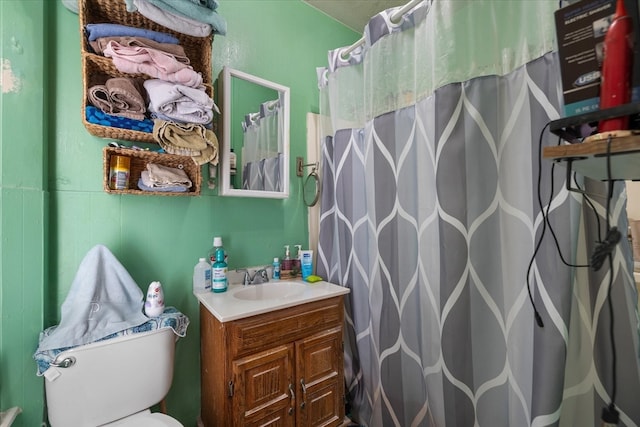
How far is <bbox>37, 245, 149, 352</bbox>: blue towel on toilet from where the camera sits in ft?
3.28

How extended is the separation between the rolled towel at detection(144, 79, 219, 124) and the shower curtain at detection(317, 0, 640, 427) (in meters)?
0.78

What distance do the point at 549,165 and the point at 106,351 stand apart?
1.63m

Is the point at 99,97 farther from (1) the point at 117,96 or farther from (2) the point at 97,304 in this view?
(2) the point at 97,304

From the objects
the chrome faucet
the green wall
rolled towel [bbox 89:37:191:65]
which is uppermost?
rolled towel [bbox 89:37:191:65]

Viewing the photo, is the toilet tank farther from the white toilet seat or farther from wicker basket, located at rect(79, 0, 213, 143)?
wicker basket, located at rect(79, 0, 213, 143)

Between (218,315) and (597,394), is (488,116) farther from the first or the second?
(218,315)

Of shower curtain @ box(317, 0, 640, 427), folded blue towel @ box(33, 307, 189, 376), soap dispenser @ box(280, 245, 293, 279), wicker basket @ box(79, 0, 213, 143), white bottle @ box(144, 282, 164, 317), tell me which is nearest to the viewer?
shower curtain @ box(317, 0, 640, 427)

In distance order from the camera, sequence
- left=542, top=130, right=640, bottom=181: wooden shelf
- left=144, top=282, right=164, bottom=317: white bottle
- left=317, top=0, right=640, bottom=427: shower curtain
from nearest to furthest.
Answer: left=542, top=130, right=640, bottom=181: wooden shelf, left=317, top=0, right=640, bottom=427: shower curtain, left=144, top=282, right=164, bottom=317: white bottle

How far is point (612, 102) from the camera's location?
1.73 feet

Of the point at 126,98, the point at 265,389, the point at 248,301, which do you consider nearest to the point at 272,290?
the point at 248,301

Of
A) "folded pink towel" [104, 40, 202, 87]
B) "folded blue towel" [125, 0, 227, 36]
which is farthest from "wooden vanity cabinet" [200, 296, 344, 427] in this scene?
"folded blue towel" [125, 0, 227, 36]

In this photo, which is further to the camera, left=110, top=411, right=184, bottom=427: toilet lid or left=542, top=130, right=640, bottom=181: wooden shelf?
left=110, top=411, right=184, bottom=427: toilet lid

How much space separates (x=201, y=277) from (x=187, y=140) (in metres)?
0.66

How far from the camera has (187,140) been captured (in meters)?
1.20
